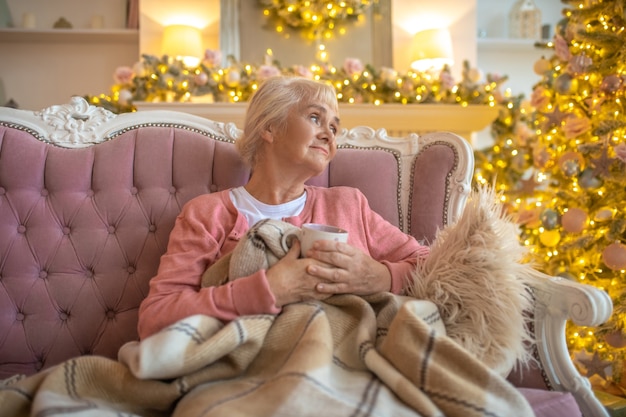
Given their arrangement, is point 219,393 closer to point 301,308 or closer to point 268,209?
point 301,308

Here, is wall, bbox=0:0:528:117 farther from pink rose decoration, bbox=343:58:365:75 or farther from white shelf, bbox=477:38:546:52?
pink rose decoration, bbox=343:58:365:75

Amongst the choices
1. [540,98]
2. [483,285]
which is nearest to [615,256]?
[540,98]

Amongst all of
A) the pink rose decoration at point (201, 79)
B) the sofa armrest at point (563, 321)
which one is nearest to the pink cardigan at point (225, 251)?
the sofa armrest at point (563, 321)

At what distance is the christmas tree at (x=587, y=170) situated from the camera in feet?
7.65

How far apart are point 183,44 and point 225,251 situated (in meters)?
2.54

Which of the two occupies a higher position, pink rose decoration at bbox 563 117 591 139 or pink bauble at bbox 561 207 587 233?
pink rose decoration at bbox 563 117 591 139

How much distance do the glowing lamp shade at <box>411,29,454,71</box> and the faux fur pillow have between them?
2522mm

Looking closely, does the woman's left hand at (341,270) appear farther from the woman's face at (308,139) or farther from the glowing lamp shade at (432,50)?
the glowing lamp shade at (432,50)

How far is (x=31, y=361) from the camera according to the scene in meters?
1.42

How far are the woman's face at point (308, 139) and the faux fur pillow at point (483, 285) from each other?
1.40ft

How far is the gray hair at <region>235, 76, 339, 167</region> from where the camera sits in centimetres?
152

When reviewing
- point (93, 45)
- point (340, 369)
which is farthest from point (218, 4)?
point (340, 369)

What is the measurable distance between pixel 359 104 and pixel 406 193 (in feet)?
5.31

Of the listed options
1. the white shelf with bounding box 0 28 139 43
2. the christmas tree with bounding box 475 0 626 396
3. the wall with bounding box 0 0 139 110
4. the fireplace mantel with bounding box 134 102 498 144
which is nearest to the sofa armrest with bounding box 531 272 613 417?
the christmas tree with bounding box 475 0 626 396
